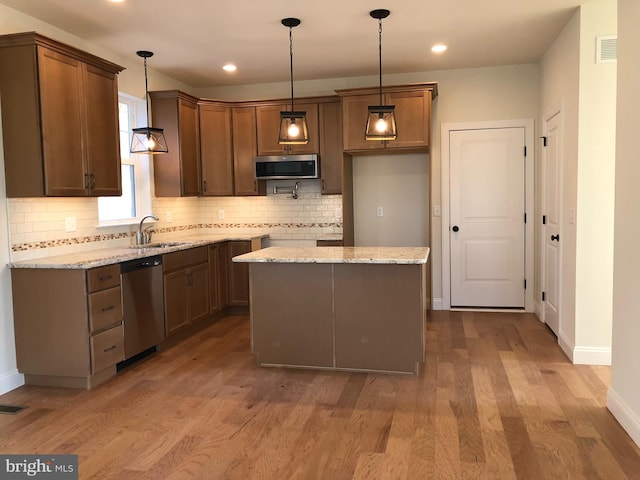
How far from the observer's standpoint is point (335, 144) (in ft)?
19.3

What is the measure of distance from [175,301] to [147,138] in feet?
5.07

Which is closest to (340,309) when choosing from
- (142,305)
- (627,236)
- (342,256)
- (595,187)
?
(342,256)

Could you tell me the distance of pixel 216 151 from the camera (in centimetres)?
611

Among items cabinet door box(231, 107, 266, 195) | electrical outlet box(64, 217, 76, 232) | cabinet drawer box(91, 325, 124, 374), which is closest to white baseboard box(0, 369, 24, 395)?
cabinet drawer box(91, 325, 124, 374)

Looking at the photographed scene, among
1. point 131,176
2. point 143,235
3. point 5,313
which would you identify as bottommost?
point 5,313

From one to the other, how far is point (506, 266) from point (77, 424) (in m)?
4.56

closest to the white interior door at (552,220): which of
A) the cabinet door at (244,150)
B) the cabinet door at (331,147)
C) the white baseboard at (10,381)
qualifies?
the cabinet door at (331,147)

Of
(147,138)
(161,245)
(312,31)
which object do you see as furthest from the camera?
(161,245)

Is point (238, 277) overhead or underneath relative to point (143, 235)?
underneath

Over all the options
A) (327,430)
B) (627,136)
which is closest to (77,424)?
(327,430)

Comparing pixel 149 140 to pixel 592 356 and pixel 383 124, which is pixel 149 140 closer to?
pixel 383 124

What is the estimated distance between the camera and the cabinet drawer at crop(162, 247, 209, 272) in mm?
4641

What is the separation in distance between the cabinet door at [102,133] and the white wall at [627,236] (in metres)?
3.64

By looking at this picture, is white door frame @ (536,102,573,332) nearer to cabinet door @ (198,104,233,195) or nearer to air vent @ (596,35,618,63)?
air vent @ (596,35,618,63)
